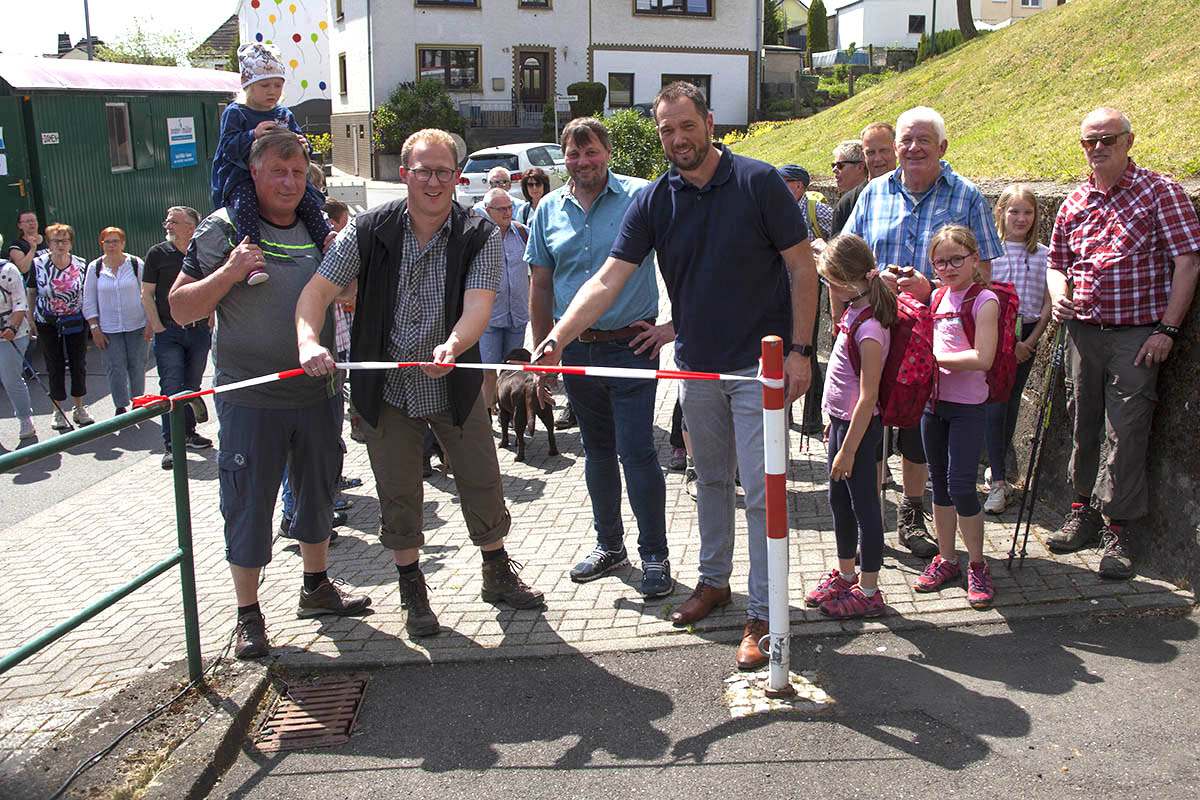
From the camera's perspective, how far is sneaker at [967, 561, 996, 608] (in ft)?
15.7

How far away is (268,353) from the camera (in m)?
4.62

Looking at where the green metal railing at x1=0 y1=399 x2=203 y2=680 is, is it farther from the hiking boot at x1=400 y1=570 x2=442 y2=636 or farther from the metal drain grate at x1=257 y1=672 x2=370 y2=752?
the hiking boot at x1=400 y1=570 x2=442 y2=636

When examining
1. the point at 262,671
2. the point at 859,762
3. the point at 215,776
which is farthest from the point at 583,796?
the point at 262,671

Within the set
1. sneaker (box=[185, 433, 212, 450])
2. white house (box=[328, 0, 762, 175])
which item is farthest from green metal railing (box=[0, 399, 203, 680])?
white house (box=[328, 0, 762, 175])

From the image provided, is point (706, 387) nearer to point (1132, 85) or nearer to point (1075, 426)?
point (1075, 426)

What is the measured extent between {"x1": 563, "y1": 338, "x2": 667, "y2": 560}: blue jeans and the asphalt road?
0.87 meters

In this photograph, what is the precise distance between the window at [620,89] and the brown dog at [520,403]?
4009 cm

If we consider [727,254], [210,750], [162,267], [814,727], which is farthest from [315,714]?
[162,267]

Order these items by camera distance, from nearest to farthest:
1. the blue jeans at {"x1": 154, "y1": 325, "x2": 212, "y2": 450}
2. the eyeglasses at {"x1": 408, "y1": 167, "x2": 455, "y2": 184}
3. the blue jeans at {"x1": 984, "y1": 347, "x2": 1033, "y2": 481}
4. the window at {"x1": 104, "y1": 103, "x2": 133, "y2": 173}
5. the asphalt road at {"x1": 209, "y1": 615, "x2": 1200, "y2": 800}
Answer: the asphalt road at {"x1": 209, "y1": 615, "x2": 1200, "y2": 800}, the eyeglasses at {"x1": 408, "y1": 167, "x2": 455, "y2": 184}, the blue jeans at {"x1": 984, "y1": 347, "x2": 1033, "y2": 481}, the blue jeans at {"x1": 154, "y1": 325, "x2": 212, "y2": 450}, the window at {"x1": 104, "y1": 103, "x2": 133, "y2": 173}

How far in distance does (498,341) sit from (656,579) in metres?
3.81

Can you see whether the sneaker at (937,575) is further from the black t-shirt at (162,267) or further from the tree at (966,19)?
the tree at (966,19)

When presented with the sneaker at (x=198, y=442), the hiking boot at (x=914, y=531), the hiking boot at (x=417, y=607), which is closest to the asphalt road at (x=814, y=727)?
the hiking boot at (x=417, y=607)

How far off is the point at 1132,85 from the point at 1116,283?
6.38 metres

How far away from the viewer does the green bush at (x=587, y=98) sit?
44062 millimetres
